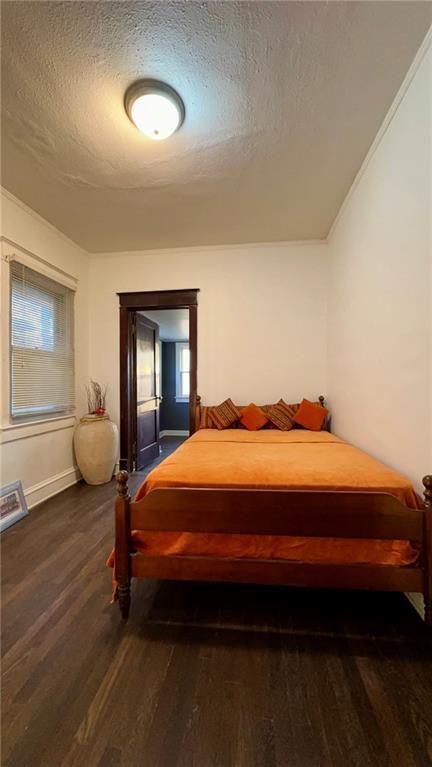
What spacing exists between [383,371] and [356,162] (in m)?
1.58

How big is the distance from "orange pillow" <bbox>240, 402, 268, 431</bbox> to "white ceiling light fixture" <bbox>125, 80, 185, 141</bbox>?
2485 mm

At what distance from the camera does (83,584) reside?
69.9 inches

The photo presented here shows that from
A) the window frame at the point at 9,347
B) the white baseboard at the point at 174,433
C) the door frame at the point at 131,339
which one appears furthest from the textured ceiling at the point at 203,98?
the white baseboard at the point at 174,433

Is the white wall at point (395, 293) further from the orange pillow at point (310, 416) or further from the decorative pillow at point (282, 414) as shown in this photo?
the decorative pillow at point (282, 414)

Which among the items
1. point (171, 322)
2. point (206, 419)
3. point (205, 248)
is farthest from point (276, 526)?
point (171, 322)

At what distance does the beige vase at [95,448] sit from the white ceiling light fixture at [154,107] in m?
2.69

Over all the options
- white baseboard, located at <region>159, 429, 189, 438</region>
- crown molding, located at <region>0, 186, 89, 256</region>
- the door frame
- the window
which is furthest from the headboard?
white baseboard, located at <region>159, 429, 189, 438</region>

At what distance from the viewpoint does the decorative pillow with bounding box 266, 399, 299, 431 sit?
131 inches

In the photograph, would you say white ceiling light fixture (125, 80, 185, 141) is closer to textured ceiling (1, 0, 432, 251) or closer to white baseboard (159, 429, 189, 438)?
textured ceiling (1, 0, 432, 251)

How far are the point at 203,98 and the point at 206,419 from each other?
8.76 ft

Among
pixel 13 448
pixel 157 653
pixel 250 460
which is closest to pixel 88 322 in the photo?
pixel 13 448

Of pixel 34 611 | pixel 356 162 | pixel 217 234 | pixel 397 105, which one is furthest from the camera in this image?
pixel 217 234

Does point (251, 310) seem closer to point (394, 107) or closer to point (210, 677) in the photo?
point (394, 107)

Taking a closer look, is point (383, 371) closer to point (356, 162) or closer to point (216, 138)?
point (356, 162)
